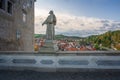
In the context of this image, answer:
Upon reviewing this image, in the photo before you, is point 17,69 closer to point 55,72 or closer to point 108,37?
point 55,72

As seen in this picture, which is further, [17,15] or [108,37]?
[108,37]

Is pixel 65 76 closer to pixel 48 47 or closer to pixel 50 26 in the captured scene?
pixel 48 47

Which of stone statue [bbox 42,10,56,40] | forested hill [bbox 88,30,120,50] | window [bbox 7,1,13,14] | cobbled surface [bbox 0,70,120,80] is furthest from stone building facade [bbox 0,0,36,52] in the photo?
forested hill [bbox 88,30,120,50]

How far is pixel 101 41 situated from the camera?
3499 inches

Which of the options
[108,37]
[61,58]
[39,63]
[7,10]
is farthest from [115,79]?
[108,37]

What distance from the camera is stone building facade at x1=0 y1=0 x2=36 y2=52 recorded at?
18.2 m

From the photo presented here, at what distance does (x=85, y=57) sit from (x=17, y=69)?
3908 millimetres

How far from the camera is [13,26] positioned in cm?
2095

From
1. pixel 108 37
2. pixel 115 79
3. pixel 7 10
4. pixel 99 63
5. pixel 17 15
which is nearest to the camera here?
pixel 115 79

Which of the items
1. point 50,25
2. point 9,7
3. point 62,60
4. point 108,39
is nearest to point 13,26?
point 9,7

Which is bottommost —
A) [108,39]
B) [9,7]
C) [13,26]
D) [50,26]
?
[108,39]

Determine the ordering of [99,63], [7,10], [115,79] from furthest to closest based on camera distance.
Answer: [7,10] → [99,63] → [115,79]

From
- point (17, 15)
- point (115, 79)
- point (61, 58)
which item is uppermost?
point (17, 15)

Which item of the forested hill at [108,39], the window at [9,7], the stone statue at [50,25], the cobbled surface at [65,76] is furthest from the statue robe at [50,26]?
the forested hill at [108,39]
